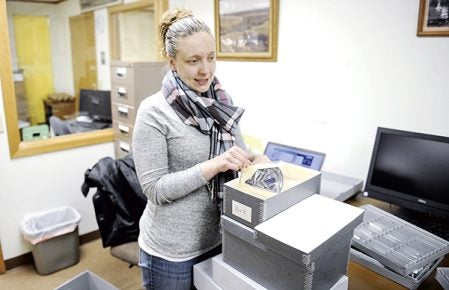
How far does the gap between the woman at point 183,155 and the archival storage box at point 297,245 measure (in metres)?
0.13

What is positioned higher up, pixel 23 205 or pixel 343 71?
pixel 343 71

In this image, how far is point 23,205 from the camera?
234 centimetres

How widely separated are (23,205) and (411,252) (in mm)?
2332

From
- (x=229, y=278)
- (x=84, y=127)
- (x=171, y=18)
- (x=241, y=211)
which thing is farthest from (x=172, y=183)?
(x=84, y=127)

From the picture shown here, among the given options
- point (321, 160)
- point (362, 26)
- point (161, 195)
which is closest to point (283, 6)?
point (362, 26)

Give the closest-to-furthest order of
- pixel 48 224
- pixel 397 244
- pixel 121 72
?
pixel 397 244
pixel 48 224
pixel 121 72

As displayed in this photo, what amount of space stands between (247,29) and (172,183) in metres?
1.48

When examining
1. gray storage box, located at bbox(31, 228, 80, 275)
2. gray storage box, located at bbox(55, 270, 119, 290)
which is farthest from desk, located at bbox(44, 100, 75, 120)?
gray storage box, located at bbox(55, 270, 119, 290)

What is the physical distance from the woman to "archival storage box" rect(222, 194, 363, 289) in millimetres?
131

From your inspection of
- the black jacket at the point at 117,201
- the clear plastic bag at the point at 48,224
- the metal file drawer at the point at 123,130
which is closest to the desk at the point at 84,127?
the metal file drawer at the point at 123,130

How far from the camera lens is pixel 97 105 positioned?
3.14 meters

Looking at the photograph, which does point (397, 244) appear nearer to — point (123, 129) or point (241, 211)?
point (241, 211)

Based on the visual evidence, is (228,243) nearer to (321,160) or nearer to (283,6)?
(321,160)

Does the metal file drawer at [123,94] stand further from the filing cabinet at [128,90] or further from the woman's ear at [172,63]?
the woman's ear at [172,63]
